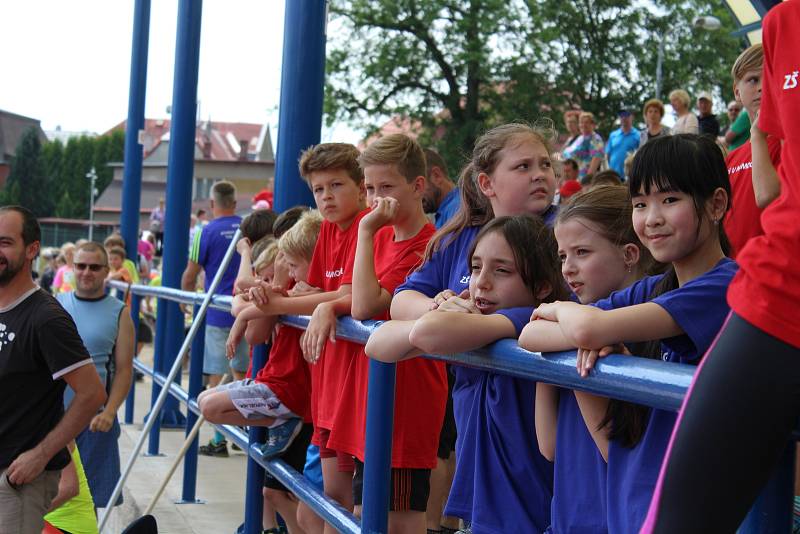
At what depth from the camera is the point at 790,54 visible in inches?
68.8

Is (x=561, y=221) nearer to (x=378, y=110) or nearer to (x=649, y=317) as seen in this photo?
(x=649, y=317)

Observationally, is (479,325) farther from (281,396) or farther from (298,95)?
(298,95)

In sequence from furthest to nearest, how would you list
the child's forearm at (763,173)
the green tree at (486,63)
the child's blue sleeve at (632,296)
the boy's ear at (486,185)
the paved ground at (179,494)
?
the green tree at (486,63) → the paved ground at (179,494) → the boy's ear at (486,185) → the child's forearm at (763,173) → the child's blue sleeve at (632,296)

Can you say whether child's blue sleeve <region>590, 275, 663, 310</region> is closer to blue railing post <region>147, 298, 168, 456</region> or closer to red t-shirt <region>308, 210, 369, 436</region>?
red t-shirt <region>308, 210, 369, 436</region>

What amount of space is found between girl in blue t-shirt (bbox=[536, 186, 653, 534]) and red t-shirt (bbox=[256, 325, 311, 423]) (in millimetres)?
2039

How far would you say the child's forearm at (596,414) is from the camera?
1957 millimetres

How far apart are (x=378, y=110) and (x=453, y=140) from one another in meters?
2.74

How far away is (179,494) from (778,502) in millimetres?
5544

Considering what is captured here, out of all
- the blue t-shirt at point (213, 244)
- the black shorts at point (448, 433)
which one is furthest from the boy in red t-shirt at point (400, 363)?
the blue t-shirt at point (213, 244)

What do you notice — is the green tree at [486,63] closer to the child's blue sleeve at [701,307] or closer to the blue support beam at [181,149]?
the blue support beam at [181,149]

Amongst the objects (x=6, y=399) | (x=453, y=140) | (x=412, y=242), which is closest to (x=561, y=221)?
(x=412, y=242)

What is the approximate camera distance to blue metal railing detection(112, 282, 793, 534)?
1506mm

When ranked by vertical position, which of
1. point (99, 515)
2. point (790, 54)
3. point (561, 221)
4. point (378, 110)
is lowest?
point (99, 515)

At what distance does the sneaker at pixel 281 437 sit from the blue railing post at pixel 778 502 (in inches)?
109
